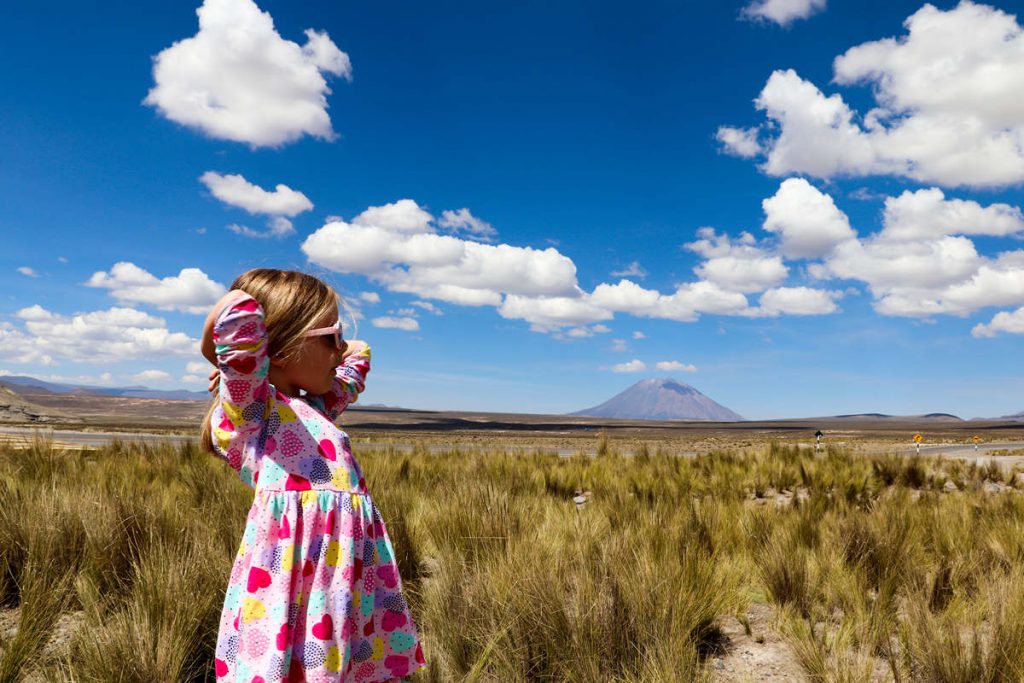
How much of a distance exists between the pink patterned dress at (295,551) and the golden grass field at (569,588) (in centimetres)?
83

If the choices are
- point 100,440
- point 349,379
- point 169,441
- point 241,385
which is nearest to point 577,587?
point 349,379

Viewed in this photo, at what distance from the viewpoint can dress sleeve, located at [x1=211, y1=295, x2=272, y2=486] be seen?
1.67m

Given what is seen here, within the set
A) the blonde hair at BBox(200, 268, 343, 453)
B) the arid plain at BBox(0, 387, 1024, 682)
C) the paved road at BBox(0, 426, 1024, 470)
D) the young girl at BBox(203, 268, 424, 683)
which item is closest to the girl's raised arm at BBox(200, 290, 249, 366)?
the young girl at BBox(203, 268, 424, 683)

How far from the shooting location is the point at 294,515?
184 centimetres

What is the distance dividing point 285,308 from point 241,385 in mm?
298

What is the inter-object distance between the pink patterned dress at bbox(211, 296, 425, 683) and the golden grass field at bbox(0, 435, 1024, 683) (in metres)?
0.83

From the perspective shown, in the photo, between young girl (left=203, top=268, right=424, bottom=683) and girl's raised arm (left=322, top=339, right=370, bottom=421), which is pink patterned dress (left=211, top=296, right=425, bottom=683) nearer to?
young girl (left=203, top=268, right=424, bottom=683)

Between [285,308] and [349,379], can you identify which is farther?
[349,379]

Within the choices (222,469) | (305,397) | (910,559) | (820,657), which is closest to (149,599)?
(305,397)

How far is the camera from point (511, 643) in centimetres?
295

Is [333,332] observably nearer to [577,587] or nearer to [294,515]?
[294,515]

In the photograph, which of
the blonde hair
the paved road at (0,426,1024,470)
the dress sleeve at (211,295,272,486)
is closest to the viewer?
the dress sleeve at (211,295,272,486)

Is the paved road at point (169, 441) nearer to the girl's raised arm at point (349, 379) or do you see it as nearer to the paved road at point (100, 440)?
the paved road at point (100, 440)

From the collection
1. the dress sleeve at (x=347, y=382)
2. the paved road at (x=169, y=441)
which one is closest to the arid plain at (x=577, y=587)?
the dress sleeve at (x=347, y=382)
